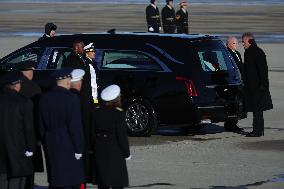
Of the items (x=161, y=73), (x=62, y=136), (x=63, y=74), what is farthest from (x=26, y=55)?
(x=62, y=136)

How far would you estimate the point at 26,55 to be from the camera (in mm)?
18688

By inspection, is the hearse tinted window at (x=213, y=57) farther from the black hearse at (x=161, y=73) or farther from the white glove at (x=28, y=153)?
the white glove at (x=28, y=153)

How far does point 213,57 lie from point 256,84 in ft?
2.60

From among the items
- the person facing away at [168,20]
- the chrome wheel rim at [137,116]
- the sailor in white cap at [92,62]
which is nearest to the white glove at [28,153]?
the sailor in white cap at [92,62]

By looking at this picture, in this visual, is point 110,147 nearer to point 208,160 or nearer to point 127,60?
point 208,160

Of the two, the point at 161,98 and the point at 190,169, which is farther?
the point at 161,98

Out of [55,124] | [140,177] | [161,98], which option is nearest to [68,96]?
[55,124]

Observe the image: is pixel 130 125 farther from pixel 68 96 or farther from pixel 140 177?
pixel 68 96

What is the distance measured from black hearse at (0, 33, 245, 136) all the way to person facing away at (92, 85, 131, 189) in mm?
6573

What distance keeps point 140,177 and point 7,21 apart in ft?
135

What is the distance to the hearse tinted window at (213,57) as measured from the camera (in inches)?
709

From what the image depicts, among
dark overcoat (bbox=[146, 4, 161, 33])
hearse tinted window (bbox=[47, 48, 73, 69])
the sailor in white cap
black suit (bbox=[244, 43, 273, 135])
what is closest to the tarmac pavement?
black suit (bbox=[244, 43, 273, 135])

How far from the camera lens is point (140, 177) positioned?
14.0 meters

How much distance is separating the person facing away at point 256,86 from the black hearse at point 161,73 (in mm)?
229
